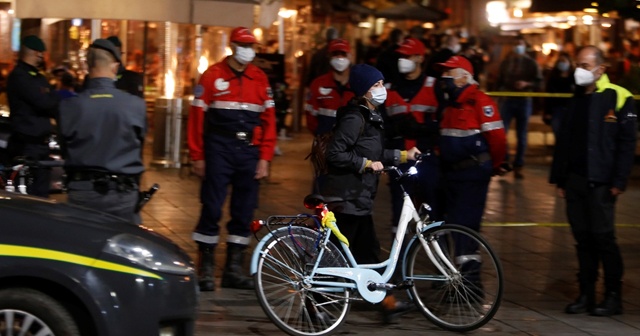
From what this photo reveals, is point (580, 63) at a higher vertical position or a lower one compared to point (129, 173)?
higher

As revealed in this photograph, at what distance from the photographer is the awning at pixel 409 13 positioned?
32219 millimetres

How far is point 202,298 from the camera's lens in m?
8.98

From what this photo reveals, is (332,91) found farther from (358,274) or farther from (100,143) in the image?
(100,143)

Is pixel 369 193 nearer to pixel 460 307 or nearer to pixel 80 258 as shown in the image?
pixel 460 307

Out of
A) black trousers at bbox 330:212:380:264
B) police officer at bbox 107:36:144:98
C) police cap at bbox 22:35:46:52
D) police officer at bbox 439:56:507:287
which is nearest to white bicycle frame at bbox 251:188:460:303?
black trousers at bbox 330:212:380:264

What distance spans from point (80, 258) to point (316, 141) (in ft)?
10.2

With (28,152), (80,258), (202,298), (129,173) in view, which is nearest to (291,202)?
(28,152)

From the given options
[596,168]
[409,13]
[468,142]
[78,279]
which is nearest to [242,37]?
[468,142]

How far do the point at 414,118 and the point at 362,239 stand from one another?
1.59 metres

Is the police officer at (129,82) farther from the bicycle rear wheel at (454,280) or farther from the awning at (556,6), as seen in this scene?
the awning at (556,6)

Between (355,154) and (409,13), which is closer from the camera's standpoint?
(355,154)

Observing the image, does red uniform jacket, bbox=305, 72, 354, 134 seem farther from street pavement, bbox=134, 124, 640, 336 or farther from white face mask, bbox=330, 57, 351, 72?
street pavement, bbox=134, 124, 640, 336

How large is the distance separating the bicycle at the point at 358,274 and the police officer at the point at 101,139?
2.94 feet

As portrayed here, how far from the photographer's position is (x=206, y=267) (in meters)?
9.34
